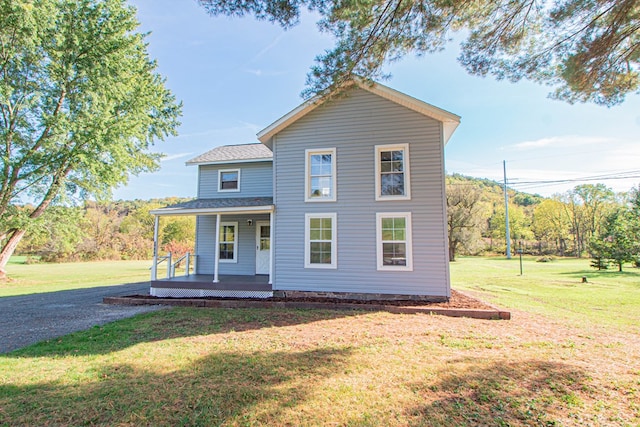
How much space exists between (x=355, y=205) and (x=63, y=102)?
679 inches

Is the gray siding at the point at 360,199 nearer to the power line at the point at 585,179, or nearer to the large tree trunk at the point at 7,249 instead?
the large tree trunk at the point at 7,249

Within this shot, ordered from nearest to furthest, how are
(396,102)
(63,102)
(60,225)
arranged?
(396,102) → (63,102) → (60,225)

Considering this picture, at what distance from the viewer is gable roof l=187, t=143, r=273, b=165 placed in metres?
11.7

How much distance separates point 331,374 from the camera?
146 inches

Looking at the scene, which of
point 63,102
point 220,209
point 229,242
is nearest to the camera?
point 220,209

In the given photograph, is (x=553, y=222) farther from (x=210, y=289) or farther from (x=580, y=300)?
(x=210, y=289)

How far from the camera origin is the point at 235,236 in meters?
11.5

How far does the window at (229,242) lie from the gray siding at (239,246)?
0.44 feet

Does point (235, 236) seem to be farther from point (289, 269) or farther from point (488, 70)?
point (488, 70)

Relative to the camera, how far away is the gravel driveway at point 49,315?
5.71 metres

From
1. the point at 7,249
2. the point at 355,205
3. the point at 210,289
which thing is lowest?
the point at 210,289

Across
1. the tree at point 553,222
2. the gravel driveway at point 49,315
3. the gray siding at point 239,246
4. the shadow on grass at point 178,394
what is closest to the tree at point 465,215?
the tree at point 553,222

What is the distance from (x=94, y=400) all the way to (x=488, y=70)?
8364 mm

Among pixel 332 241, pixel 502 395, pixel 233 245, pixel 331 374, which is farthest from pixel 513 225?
pixel 331 374
